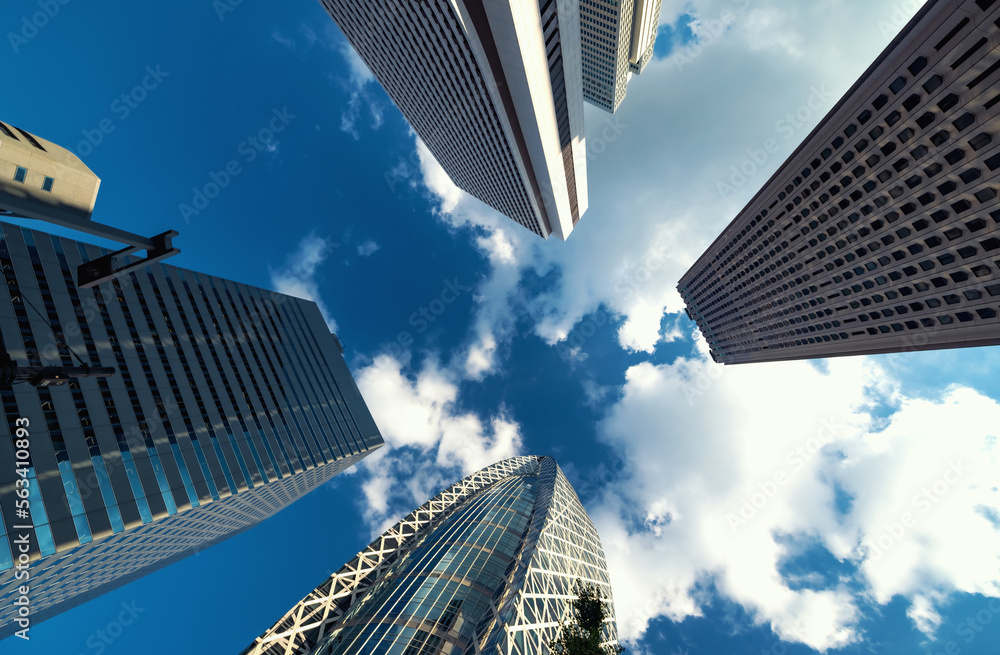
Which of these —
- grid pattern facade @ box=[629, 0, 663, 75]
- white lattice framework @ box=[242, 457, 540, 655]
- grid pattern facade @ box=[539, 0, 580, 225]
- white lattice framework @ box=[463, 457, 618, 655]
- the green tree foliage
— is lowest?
white lattice framework @ box=[463, 457, 618, 655]

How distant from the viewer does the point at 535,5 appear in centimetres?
3972

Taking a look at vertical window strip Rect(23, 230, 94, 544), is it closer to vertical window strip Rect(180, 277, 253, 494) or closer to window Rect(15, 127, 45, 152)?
vertical window strip Rect(180, 277, 253, 494)

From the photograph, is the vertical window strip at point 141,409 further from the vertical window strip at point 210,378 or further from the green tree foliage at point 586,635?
the green tree foliage at point 586,635

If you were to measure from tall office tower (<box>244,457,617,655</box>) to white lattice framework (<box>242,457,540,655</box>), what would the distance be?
0.10 meters

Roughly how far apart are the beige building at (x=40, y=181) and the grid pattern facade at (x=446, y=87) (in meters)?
41.4

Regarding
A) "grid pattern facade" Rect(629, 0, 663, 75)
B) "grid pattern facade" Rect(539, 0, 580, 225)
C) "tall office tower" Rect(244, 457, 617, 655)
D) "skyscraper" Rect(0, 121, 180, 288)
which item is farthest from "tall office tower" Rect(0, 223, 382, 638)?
"grid pattern facade" Rect(629, 0, 663, 75)

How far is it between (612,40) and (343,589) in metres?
146

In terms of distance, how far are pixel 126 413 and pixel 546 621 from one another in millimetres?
46718

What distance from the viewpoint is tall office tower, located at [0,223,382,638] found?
28766 mm

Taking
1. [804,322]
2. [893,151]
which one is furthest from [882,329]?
[893,151]

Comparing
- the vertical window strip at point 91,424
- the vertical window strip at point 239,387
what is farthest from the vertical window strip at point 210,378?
the vertical window strip at point 91,424

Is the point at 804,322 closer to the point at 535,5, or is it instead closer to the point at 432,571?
the point at 535,5

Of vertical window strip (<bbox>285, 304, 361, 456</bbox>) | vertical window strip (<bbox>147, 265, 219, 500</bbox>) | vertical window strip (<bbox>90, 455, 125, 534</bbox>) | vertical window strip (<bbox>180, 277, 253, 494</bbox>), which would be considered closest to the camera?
vertical window strip (<bbox>90, 455, 125, 534</bbox>)

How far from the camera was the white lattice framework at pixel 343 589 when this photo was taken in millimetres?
31906
